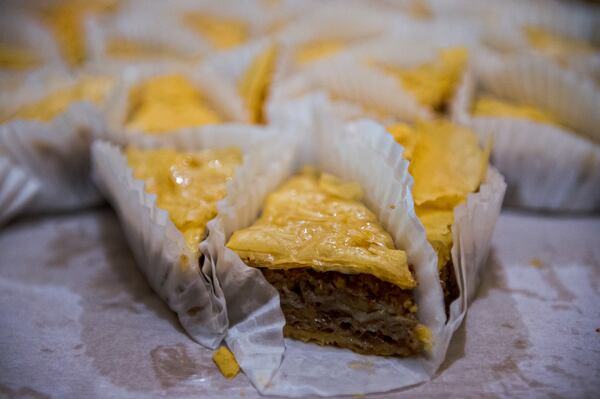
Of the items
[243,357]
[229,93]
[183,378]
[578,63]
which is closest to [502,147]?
[578,63]

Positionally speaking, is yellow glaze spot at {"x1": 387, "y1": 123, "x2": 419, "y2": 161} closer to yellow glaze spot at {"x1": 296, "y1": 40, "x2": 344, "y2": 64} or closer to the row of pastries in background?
the row of pastries in background

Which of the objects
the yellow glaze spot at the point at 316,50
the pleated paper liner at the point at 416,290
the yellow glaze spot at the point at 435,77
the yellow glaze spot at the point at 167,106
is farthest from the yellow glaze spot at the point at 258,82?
the pleated paper liner at the point at 416,290

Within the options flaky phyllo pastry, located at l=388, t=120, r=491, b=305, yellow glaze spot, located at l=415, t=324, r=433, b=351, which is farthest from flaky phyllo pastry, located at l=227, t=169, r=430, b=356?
flaky phyllo pastry, located at l=388, t=120, r=491, b=305

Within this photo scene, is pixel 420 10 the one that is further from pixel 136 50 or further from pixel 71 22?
pixel 71 22

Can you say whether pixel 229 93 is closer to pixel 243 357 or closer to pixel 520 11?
pixel 243 357

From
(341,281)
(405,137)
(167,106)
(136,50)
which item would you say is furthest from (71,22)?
(341,281)
